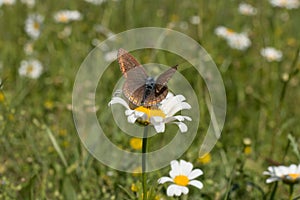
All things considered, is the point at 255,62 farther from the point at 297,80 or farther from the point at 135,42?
the point at 135,42

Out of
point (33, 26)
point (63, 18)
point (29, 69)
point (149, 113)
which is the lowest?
point (149, 113)

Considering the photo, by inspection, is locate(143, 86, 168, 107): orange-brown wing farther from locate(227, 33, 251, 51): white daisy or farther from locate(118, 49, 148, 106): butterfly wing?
locate(227, 33, 251, 51): white daisy

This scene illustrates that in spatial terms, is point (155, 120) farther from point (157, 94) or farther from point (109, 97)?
point (109, 97)

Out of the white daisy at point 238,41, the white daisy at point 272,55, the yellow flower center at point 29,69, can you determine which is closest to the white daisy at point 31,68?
the yellow flower center at point 29,69

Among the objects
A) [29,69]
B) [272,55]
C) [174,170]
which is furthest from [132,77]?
[272,55]

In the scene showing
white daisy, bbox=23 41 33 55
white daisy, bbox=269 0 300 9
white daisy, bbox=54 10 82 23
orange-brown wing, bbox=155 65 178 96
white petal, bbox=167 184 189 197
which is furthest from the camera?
white daisy, bbox=269 0 300 9

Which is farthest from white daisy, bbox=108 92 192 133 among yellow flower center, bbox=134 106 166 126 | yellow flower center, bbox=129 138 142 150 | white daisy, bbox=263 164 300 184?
yellow flower center, bbox=129 138 142 150
